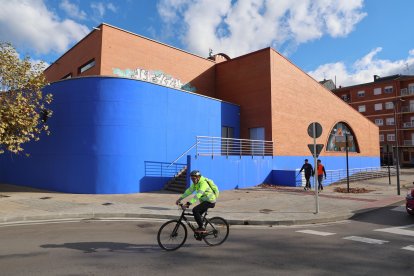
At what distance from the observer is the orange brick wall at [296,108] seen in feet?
76.7

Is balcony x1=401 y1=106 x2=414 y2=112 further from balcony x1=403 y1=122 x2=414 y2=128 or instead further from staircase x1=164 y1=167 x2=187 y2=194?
staircase x1=164 y1=167 x2=187 y2=194

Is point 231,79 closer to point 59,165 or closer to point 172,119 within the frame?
point 172,119

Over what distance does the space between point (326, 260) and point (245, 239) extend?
2068 millimetres

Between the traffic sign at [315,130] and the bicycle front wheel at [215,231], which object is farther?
the traffic sign at [315,130]

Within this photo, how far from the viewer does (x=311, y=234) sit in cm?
797

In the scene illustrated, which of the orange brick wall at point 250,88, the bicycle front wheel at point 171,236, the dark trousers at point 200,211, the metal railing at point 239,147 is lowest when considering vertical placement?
the bicycle front wheel at point 171,236

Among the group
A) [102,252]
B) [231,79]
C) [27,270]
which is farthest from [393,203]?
[231,79]

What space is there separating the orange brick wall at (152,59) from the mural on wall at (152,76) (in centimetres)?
23

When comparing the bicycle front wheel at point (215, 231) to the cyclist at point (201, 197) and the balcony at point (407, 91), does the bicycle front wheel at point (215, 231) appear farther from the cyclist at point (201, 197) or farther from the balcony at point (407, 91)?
the balcony at point (407, 91)

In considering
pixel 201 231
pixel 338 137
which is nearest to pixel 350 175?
pixel 338 137

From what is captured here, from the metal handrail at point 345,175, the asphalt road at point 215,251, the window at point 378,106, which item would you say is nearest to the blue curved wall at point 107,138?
the asphalt road at point 215,251

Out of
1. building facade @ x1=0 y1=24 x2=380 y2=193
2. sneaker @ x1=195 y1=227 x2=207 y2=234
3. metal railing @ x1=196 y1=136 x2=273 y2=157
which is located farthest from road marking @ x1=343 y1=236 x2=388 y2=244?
metal railing @ x1=196 y1=136 x2=273 y2=157

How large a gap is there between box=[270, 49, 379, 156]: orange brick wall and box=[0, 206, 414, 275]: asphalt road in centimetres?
1486

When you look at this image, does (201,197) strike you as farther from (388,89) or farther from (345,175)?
(388,89)
